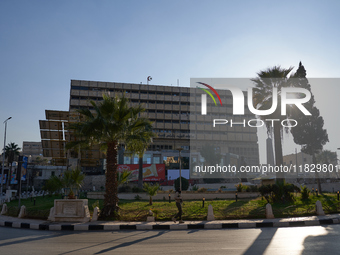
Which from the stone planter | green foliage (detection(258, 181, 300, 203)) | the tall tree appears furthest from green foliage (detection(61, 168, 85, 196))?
the tall tree

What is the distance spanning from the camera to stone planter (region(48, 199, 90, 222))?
1362cm

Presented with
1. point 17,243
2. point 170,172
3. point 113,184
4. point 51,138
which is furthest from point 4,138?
point 17,243

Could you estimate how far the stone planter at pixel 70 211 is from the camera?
44.7ft

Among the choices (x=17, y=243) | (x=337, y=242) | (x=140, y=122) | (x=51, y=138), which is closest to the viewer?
(x=337, y=242)

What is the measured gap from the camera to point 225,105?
79.6 meters

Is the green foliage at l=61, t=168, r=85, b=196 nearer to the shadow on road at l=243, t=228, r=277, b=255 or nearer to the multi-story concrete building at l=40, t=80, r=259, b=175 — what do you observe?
the shadow on road at l=243, t=228, r=277, b=255

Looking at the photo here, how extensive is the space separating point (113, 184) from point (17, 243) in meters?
6.74

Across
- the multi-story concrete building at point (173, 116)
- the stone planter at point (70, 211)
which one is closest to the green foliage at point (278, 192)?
the stone planter at point (70, 211)

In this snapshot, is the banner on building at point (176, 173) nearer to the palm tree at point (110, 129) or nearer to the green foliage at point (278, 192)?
the green foliage at point (278, 192)

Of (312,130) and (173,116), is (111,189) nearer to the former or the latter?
(312,130)

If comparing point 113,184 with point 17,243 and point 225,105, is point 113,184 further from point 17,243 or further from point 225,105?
point 225,105

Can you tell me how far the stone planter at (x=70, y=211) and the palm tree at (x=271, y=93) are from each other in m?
17.6

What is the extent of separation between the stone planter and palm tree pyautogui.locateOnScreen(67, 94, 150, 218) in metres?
1.09

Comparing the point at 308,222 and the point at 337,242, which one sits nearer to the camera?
the point at 337,242
